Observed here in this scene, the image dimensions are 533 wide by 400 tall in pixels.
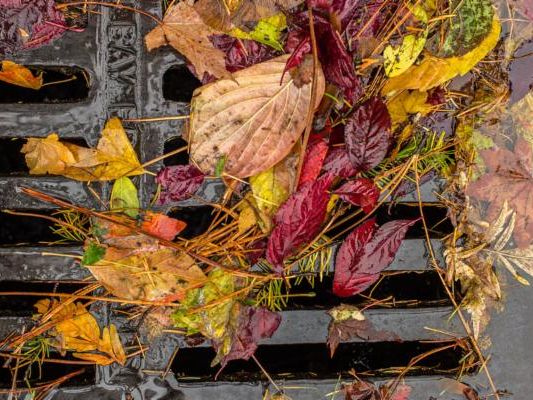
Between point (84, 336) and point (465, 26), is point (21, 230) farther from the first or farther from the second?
point (465, 26)

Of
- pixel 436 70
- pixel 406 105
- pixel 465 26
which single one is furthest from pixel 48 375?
pixel 465 26

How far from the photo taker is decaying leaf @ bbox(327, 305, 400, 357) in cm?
173

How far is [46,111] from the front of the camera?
5.63 feet

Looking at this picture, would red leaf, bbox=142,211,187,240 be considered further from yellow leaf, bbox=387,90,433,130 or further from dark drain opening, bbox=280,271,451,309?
yellow leaf, bbox=387,90,433,130

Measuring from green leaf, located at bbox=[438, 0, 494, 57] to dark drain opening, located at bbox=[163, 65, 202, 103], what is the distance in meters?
0.66

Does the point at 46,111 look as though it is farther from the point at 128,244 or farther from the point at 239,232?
the point at 239,232

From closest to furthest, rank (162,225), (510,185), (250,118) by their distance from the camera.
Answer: (250,118), (162,225), (510,185)

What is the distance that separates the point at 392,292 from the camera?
1.82 meters

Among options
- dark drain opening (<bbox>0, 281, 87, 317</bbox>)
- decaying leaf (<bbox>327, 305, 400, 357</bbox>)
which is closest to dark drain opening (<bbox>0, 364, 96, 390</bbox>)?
dark drain opening (<bbox>0, 281, 87, 317</bbox>)

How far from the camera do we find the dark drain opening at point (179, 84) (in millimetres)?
1786

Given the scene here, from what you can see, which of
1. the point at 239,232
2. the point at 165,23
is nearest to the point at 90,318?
the point at 239,232

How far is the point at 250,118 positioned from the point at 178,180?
0.26 m

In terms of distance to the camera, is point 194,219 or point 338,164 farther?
point 194,219

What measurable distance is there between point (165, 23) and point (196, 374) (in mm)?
926
